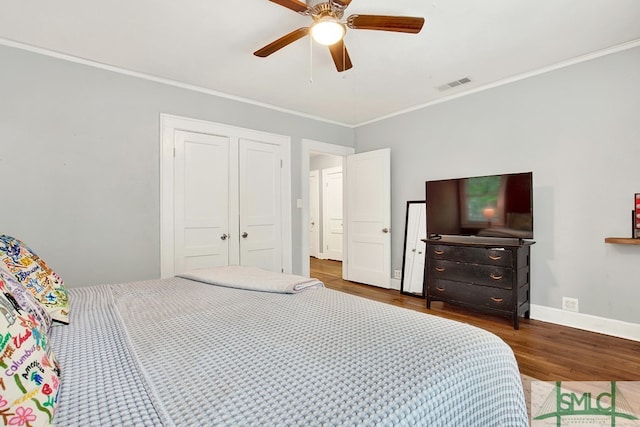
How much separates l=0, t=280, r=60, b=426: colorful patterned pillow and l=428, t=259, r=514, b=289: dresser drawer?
329 centimetres

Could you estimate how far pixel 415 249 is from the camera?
413cm

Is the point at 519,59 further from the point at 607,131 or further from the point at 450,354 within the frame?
the point at 450,354

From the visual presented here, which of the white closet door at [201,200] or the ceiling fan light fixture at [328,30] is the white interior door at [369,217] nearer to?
the white closet door at [201,200]

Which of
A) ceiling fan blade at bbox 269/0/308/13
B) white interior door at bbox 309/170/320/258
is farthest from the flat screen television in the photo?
white interior door at bbox 309/170/320/258

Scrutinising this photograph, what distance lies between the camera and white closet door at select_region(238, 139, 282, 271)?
3787mm

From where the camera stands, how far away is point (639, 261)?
260 centimetres

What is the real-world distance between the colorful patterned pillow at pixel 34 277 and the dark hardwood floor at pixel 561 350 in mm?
2693

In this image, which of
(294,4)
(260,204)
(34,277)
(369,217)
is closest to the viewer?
(34,277)

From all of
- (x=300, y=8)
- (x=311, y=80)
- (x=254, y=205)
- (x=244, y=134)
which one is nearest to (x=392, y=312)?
(x=300, y=8)

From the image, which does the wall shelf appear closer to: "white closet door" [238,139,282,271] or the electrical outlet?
the electrical outlet

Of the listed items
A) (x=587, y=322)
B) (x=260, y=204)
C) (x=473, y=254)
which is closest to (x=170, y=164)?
(x=260, y=204)

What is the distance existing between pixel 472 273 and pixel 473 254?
0.65 feet

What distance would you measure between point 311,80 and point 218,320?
8.70 ft

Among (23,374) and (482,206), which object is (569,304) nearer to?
A: (482,206)
